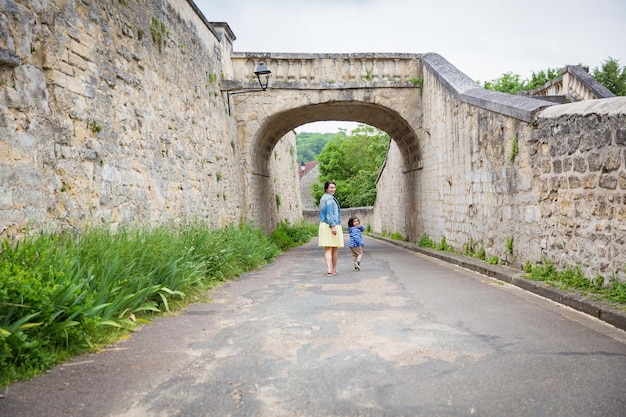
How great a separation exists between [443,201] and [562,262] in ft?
18.8

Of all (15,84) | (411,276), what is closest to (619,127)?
(411,276)

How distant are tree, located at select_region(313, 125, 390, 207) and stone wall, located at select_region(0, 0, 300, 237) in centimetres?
3312

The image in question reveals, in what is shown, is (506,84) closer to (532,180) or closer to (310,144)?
(532,180)

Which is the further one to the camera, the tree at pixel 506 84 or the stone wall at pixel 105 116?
the tree at pixel 506 84

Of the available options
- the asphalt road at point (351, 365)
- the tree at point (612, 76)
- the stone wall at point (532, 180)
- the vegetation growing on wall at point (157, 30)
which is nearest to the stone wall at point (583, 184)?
the stone wall at point (532, 180)

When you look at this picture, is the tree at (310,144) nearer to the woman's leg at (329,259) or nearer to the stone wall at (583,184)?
the woman's leg at (329,259)

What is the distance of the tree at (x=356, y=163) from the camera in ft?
143

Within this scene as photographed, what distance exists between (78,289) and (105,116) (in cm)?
347

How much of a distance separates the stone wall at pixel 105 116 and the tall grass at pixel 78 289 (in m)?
0.59

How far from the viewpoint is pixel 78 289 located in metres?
3.54

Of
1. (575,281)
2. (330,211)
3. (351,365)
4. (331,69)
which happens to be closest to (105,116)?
(330,211)

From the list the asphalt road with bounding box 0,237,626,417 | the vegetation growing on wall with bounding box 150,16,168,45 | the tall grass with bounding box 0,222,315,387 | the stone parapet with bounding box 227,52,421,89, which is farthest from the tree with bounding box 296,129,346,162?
the asphalt road with bounding box 0,237,626,417

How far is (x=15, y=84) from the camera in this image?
4.58 m

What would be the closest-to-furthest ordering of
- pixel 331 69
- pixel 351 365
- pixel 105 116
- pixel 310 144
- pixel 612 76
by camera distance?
pixel 351 365 → pixel 105 116 → pixel 331 69 → pixel 612 76 → pixel 310 144
